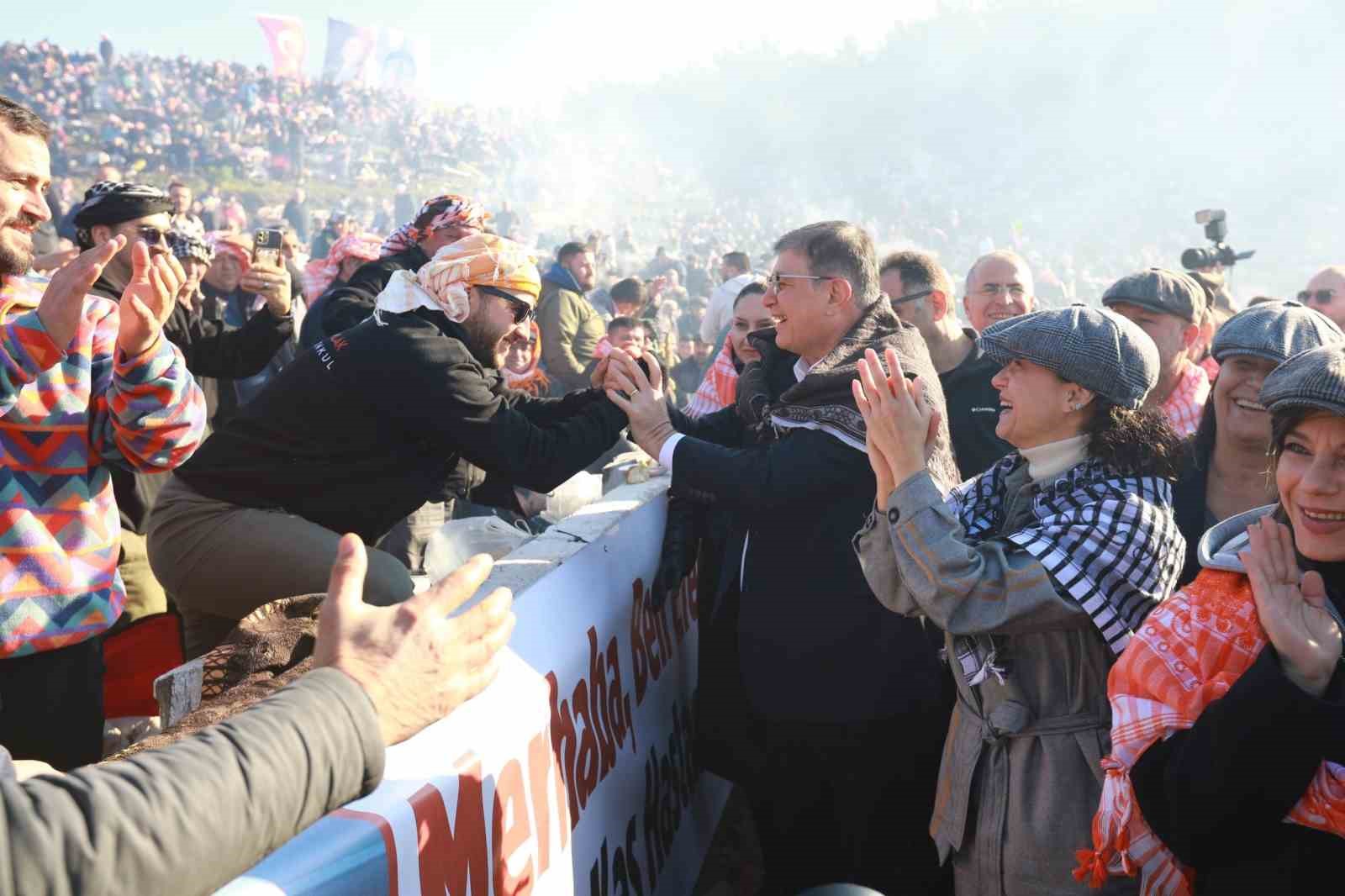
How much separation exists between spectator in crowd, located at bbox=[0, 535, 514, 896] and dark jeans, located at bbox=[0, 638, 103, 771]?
1.03 meters

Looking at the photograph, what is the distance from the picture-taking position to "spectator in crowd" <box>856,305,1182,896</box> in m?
2.22

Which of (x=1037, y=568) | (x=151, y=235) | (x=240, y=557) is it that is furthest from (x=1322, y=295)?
(x=151, y=235)

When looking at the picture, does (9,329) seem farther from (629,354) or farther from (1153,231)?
(1153,231)

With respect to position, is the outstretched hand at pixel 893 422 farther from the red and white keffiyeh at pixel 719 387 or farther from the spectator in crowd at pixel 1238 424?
the red and white keffiyeh at pixel 719 387

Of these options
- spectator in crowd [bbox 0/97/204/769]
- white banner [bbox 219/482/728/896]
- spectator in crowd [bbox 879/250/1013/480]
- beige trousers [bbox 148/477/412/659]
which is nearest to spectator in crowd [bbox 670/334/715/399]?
spectator in crowd [bbox 879/250/1013/480]

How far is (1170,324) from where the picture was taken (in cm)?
400

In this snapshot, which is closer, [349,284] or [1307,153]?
[349,284]

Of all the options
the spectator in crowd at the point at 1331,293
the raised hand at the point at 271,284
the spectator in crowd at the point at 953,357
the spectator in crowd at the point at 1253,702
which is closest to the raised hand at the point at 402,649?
the spectator in crowd at the point at 1253,702

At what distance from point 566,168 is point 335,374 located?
2233 inches

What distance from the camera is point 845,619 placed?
9.80 feet

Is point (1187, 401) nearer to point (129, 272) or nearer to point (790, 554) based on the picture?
point (790, 554)

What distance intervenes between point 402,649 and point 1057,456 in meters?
1.55

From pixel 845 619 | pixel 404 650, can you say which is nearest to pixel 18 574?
pixel 404 650

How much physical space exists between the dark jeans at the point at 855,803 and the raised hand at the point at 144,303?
190 cm
